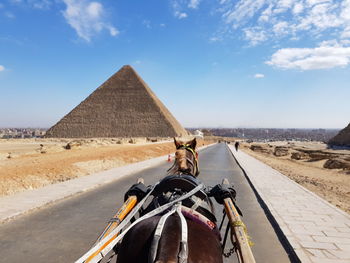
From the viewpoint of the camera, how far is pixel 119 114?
570 feet

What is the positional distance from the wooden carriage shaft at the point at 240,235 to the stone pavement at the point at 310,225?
7.48 feet

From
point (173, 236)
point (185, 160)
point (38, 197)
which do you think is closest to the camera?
point (173, 236)

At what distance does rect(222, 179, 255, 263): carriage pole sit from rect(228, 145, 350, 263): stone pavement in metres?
2.28

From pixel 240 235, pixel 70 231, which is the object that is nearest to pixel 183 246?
pixel 240 235

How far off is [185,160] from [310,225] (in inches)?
160

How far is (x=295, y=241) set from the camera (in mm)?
4957

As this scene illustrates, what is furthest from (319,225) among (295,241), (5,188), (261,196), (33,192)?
(5,188)

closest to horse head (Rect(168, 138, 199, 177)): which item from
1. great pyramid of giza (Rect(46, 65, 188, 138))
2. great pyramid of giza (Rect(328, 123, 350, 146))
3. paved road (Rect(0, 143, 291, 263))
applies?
paved road (Rect(0, 143, 291, 263))

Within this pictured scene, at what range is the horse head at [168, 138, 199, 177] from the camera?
3.46 meters

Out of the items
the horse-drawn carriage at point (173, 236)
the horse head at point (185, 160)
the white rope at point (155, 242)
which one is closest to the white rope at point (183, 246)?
the horse-drawn carriage at point (173, 236)

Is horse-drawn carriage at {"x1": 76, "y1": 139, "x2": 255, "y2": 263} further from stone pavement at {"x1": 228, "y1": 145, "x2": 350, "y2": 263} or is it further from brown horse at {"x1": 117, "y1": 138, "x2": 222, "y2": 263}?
stone pavement at {"x1": 228, "y1": 145, "x2": 350, "y2": 263}

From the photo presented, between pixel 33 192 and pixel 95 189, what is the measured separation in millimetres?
2142

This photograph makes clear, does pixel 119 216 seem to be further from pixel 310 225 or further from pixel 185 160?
pixel 310 225

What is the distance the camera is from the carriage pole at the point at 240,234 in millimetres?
2044
